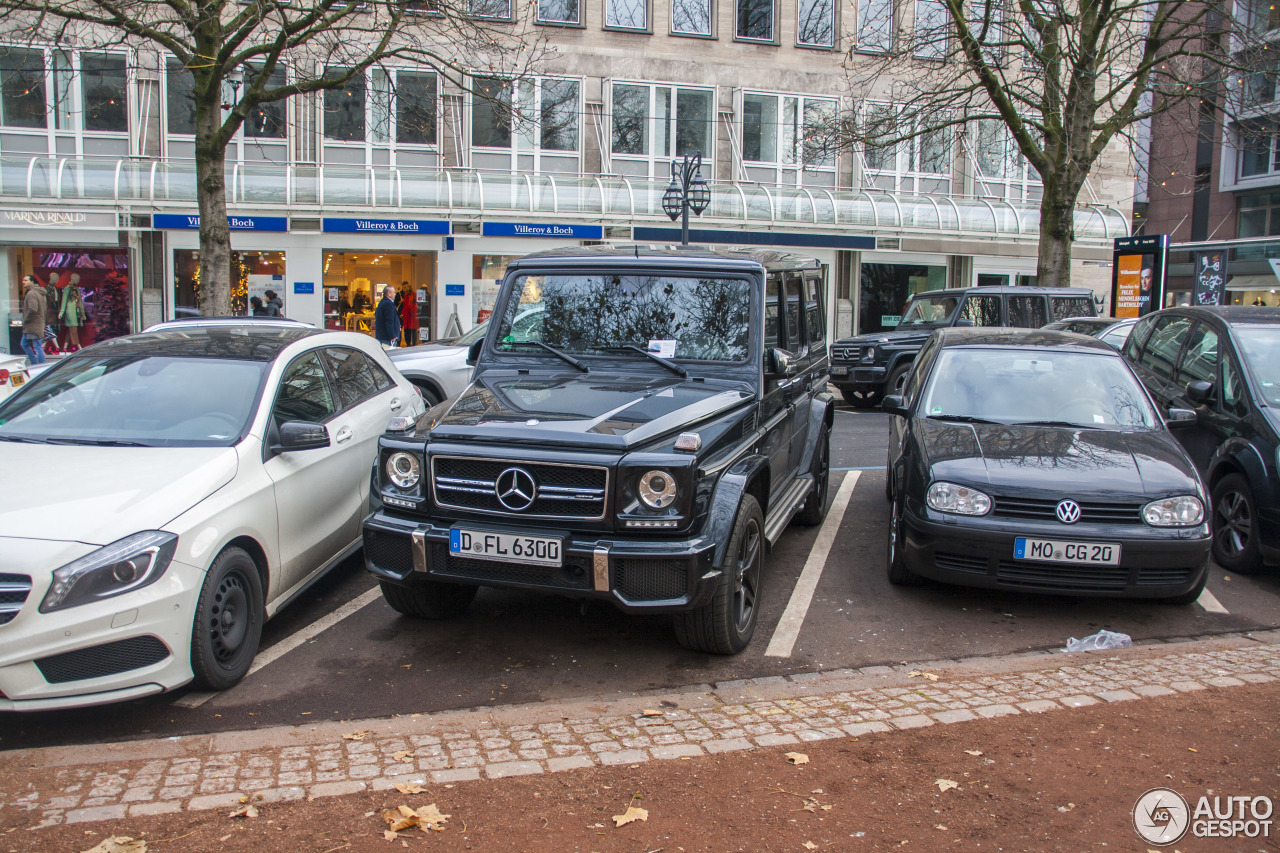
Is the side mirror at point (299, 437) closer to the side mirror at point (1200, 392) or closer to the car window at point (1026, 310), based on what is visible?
the side mirror at point (1200, 392)

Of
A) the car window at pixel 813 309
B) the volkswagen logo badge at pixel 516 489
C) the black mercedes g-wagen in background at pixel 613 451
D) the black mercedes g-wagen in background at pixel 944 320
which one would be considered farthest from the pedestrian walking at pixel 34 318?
the volkswagen logo badge at pixel 516 489

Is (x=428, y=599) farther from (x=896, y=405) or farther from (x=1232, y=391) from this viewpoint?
(x=1232, y=391)

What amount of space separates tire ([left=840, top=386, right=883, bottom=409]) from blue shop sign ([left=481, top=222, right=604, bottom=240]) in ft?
33.7

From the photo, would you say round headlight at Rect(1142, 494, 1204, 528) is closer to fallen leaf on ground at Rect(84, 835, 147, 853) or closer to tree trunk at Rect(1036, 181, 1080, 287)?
fallen leaf on ground at Rect(84, 835, 147, 853)

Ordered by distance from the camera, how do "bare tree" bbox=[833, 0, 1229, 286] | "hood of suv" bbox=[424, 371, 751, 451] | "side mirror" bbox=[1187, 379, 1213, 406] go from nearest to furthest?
"hood of suv" bbox=[424, 371, 751, 451] < "side mirror" bbox=[1187, 379, 1213, 406] < "bare tree" bbox=[833, 0, 1229, 286]

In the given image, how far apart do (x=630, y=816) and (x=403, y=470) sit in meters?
2.09

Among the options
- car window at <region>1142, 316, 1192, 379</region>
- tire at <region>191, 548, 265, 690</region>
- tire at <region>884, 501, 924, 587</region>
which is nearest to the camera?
tire at <region>191, 548, 265, 690</region>

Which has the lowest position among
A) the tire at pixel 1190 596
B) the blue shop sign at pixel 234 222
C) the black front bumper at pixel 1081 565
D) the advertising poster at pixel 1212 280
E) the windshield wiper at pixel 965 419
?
the tire at pixel 1190 596

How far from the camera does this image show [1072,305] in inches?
603

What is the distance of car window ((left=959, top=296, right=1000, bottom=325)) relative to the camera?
15180 mm

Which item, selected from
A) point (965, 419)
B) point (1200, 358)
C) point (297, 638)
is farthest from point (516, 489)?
point (1200, 358)

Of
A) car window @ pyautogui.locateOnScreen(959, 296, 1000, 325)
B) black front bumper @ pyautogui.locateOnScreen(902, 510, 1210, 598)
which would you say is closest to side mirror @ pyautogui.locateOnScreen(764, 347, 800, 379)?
black front bumper @ pyautogui.locateOnScreen(902, 510, 1210, 598)

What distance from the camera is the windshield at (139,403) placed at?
5020 millimetres

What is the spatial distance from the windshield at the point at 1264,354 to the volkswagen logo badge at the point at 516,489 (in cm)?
530
